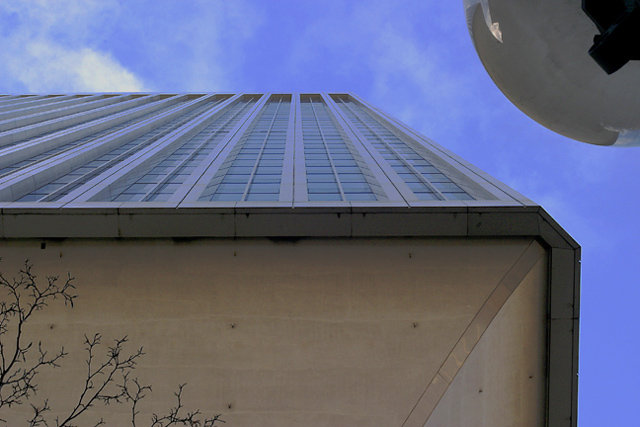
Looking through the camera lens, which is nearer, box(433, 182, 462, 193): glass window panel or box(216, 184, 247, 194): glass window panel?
box(216, 184, 247, 194): glass window panel

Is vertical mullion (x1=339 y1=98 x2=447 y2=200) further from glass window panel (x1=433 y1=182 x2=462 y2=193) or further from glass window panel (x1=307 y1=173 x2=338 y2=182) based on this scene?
glass window panel (x1=307 y1=173 x2=338 y2=182)

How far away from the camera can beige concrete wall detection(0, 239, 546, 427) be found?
11.6 m

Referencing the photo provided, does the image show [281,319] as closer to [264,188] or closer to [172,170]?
[264,188]

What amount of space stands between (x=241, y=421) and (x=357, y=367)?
358cm

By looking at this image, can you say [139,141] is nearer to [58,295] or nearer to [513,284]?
[58,295]

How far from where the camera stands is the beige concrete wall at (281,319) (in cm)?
1160

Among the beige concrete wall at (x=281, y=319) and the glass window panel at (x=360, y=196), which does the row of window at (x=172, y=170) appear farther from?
the glass window panel at (x=360, y=196)

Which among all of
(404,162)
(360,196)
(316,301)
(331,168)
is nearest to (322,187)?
(360,196)

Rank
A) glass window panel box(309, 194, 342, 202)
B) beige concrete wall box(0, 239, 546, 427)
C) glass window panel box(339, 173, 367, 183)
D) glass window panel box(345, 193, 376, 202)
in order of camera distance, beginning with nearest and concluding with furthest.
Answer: beige concrete wall box(0, 239, 546, 427)
glass window panel box(309, 194, 342, 202)
glass window panel box(345, 193, 376, 202)
glass window panel box(339, 173, 367, 183)

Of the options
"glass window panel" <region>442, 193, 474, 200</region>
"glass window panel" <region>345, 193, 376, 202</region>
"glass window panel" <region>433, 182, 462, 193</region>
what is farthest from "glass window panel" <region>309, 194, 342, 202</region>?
"glass window panel" <region>433, 182, 462, 193</region>

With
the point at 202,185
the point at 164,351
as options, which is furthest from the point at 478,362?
the point at 202,185

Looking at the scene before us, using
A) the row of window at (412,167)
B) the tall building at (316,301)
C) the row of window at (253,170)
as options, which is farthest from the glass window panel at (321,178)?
the tall building at (316,301)

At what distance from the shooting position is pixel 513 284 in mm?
11984

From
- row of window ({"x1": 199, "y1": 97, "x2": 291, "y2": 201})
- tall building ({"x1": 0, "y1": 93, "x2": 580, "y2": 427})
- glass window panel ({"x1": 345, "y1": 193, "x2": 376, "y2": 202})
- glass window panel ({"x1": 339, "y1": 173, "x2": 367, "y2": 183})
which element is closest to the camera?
tall building ({"x1": 0, "y1": 93, "x2": 580, "y2": 427})
